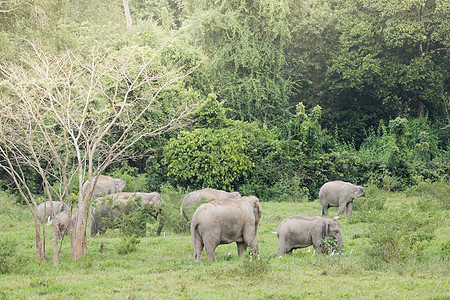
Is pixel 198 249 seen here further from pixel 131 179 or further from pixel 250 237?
pixel 131 179

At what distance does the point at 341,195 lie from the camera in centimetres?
1706

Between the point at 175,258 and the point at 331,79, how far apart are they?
20.4 metres

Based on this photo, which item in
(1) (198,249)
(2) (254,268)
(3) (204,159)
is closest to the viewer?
(2) (254,268)

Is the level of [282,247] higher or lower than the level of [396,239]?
lower

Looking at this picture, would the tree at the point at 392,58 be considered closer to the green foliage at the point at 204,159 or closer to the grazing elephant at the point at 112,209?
the green foliage at the point at 204,159

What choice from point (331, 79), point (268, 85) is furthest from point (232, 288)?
point (331, 79)

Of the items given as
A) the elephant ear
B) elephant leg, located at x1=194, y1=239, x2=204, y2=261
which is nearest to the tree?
the elephant ear

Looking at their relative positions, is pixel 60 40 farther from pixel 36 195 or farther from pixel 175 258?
pixel 175 258

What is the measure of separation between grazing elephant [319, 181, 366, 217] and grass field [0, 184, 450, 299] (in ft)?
14.9

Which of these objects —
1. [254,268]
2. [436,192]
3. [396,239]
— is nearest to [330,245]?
[396,239]

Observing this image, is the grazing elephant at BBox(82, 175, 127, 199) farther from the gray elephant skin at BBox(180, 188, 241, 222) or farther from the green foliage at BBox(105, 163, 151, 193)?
the gray elephant skin at BBox(180, 188, 241, 222)

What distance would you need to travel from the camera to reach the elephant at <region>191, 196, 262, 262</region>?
1013 centimetres

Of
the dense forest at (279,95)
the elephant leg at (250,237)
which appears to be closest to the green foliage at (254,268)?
the elephant leg at (250,237)

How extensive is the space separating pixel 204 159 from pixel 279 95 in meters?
7.54
